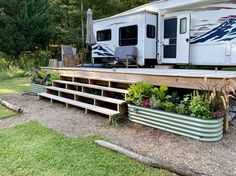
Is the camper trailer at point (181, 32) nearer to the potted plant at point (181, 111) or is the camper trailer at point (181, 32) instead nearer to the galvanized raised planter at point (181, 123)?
the potted plant at point (181, 111)

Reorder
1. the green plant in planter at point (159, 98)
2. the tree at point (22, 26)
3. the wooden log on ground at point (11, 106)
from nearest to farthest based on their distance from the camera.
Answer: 1. the green plant in planter at point (159, 98)
2. the wooden log on ground at point (11, 106)
3. the tree at point (22, 26)

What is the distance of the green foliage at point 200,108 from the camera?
322cm

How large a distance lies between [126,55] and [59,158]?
584 cm

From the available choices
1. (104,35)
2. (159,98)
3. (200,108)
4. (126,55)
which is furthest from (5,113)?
(104,35)

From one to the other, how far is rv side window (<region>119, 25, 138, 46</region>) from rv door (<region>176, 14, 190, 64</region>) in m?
1.47

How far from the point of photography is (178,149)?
304 cm

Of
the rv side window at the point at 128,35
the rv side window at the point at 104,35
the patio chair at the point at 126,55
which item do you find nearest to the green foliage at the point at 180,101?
the patio chair at the point at 126,55

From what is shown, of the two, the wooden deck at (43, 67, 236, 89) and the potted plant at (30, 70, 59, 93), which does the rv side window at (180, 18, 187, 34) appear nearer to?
the wooden deck at (43, 67, 236, 89)

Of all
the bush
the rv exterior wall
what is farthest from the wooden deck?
the rv exterior wall

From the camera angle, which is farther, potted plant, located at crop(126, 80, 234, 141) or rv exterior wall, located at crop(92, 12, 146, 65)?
rv exterior wall, located at crop(92, 12, 146, 65)

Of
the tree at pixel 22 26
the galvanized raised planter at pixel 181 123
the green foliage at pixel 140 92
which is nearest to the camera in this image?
the galvanized raised planter at pixel 181 123

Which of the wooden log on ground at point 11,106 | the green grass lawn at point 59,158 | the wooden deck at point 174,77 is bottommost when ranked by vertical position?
the green grass lawn at point 59,158

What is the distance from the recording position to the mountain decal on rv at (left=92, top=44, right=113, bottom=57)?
9.87 meters

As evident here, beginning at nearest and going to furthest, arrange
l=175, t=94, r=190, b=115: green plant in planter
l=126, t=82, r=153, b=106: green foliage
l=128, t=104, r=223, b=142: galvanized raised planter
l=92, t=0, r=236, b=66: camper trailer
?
l=128, t=104, r=223, b=142: galvanized raised planter
l=175, t=94, r=190, b=115: green plant in planter
l=126, t=82, r=153, b=106: green foliage
l=92, t=0, r=236, b=66: camper trailer
